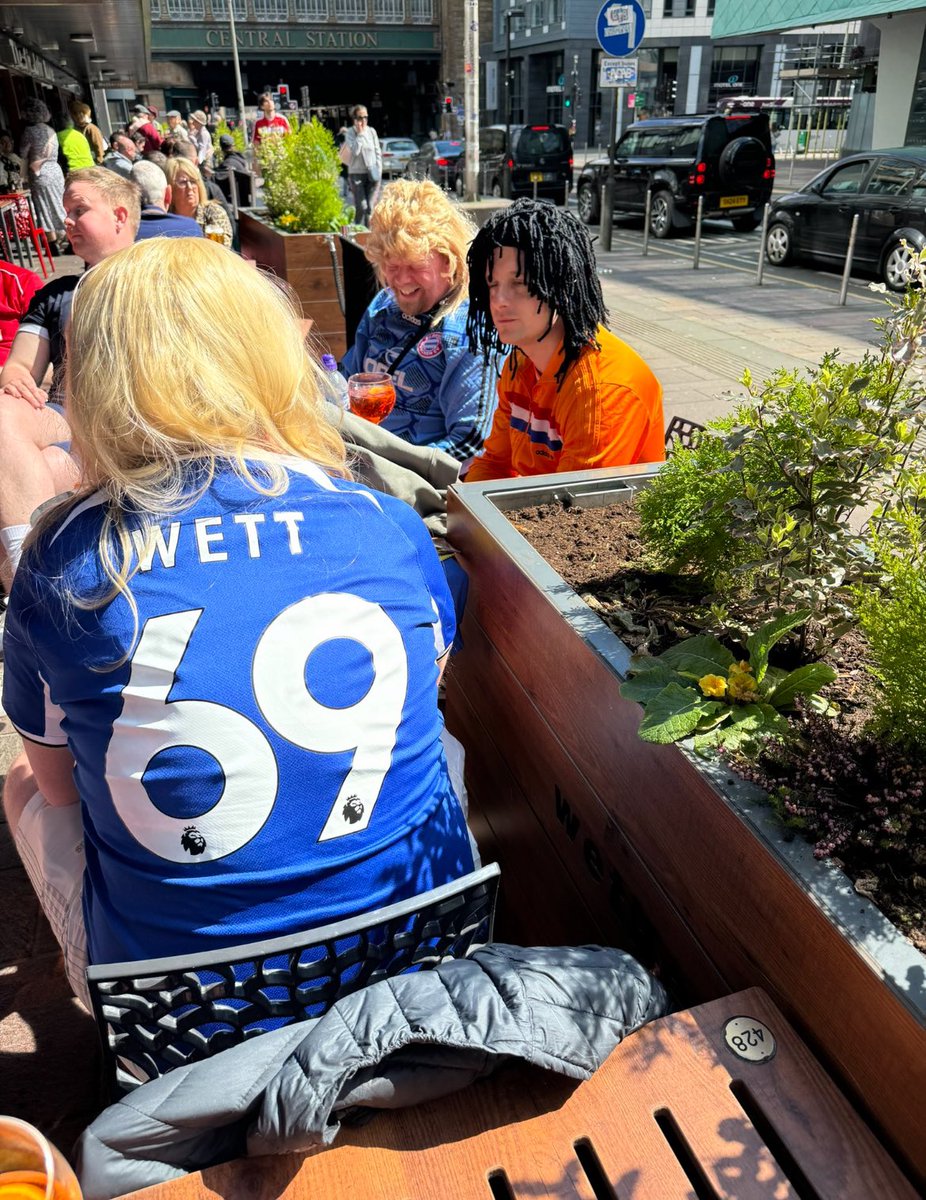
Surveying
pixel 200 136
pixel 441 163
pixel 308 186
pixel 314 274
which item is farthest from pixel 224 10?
pixel 314 274

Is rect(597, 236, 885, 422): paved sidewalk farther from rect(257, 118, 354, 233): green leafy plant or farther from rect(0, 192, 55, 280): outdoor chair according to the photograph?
rect(0, 192, 55, 280): outdoor chair

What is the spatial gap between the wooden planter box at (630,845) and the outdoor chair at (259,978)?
350 mm

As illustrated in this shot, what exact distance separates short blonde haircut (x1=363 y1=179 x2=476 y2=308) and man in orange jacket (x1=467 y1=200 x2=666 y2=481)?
77 centimetres

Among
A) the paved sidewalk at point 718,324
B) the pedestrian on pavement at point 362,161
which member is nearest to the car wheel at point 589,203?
the pedestrian on pavement at point 362,161

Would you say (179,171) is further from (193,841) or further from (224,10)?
(224,10)

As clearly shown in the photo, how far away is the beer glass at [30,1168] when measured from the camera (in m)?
0.93

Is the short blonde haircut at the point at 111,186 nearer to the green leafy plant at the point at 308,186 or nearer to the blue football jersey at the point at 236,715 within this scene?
the blue football jersey at the point at 236,715

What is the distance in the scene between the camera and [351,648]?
1404 mm

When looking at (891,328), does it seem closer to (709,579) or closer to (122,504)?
(709,579)

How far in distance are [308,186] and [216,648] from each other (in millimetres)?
7499

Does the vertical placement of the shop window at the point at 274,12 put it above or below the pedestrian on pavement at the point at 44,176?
above

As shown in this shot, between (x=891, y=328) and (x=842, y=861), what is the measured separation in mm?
834

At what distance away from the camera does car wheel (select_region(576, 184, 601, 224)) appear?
1752 centimetres

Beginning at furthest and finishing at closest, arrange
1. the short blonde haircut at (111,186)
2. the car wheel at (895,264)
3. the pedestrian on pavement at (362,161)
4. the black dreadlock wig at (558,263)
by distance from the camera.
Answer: the pedestrian on pavement at (362,161) → the car wheel at (895,264) → the short blonde haircut at (111,186) → the black dreadlock wig at (558,263)
